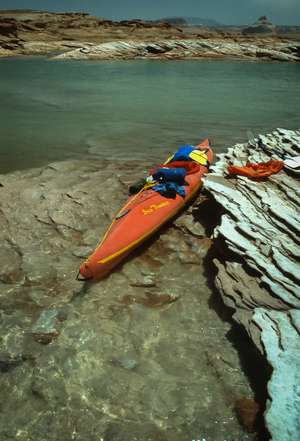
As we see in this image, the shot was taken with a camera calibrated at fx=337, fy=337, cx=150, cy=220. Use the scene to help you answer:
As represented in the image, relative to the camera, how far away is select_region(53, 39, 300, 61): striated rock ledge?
4600 centimetres

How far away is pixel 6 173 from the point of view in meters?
8.32

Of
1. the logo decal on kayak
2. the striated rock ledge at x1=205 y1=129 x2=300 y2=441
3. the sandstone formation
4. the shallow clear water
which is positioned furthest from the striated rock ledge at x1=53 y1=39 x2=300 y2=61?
the sandstone formation

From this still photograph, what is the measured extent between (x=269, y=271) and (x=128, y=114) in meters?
12.1

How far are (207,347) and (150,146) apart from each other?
25.5 ft

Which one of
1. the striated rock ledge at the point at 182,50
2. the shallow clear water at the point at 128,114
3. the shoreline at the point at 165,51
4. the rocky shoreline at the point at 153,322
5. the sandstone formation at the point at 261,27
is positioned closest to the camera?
the rocky shoreline at the point at 153,322

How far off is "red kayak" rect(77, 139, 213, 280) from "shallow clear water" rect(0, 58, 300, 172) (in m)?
3.45

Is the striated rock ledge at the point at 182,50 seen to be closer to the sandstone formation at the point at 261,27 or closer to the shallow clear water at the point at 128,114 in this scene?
the shallow clear water at the point at 128,114

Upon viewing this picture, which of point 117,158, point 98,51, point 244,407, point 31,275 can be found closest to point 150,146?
point 117,158

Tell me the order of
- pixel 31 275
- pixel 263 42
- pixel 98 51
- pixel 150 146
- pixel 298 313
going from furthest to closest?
1. pixel 263 42
2. pixel 98 51
3. pixel 150 146
4. pixel 31 275
5. pixel 298 313

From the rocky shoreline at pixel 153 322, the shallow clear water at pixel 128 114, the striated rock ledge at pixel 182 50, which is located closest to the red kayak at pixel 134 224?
the rocky shoreline at pixel 153 322

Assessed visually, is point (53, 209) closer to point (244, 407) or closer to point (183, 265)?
point (183, 265)

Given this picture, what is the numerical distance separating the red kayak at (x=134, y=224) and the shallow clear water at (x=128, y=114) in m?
3.45

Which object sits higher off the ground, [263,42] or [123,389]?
[263,42]

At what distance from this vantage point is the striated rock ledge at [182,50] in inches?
1811
